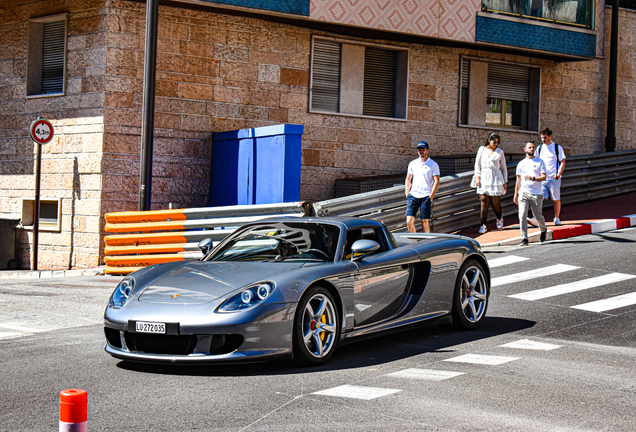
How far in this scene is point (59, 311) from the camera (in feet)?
30.6

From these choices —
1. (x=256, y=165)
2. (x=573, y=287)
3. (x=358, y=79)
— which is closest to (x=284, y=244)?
(x=573, y=287)

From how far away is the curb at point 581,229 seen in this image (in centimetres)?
1452

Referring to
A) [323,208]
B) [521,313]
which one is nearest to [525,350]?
[521,313]

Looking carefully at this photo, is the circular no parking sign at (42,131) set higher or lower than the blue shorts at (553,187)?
higher

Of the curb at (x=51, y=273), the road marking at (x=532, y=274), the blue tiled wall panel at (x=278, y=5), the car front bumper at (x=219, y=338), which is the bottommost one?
the curb at (x=51, y=273)

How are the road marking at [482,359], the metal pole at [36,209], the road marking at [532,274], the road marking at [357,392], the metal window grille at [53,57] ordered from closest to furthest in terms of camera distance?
the road marking at [357,392] → the road marking at [482,359] → the road marking at [532,274] → the metal pole at [36,209] → the metal window grille at [53,57]

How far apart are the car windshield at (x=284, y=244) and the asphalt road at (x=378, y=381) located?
87 cm

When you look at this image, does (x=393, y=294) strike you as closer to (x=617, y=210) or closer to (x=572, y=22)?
(x=617, y=210)

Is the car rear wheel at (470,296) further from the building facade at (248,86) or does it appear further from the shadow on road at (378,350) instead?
the building facade at (248,86)

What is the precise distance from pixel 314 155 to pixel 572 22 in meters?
7.56

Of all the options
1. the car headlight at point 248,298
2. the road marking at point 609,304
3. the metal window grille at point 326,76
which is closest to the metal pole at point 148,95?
the metal window grille at point 326,76

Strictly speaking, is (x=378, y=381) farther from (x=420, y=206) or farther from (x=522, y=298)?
(x=420, y=206)

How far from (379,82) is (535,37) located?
157 inches

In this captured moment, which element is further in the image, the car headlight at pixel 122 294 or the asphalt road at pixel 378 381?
the car headlight at pixel 122 294
